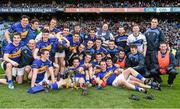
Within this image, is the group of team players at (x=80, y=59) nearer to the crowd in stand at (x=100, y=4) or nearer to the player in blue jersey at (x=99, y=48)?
the player in blue jersey at (x=99, y=48)

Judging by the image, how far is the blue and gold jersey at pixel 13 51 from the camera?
849cm

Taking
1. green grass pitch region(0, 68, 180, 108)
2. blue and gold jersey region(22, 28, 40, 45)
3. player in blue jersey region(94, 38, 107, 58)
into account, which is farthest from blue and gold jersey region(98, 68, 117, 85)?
blue and gold jersey region(22, 28, 40, 45)

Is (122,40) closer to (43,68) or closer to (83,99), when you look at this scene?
(43,68)

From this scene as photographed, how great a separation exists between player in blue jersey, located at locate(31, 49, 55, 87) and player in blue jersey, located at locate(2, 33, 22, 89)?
0.51 meters

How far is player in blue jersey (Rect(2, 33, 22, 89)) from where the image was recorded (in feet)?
27.3

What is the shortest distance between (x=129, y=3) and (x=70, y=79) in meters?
26.9

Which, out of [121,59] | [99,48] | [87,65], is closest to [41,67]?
[87,65]

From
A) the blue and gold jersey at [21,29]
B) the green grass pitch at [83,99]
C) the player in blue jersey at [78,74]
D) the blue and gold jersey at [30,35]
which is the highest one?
the blue and gold jersey at [21,29]

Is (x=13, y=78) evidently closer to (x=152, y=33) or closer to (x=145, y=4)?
(x=152, y=33)

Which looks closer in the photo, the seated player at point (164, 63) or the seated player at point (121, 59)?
the seated player at point (164, 63)

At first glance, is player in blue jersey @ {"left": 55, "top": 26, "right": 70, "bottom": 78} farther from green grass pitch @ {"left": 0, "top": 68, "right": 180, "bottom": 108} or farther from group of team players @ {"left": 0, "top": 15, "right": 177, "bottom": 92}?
green grass pitch @ {"left": 0, "top": 68, "right": 180, "bottom": 108}

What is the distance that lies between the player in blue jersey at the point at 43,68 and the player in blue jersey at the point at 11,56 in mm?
512

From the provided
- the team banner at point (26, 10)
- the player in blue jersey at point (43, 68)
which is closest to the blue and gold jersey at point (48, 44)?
the player in blue jersey at point (43, 68)

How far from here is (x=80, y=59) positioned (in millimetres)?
9117
